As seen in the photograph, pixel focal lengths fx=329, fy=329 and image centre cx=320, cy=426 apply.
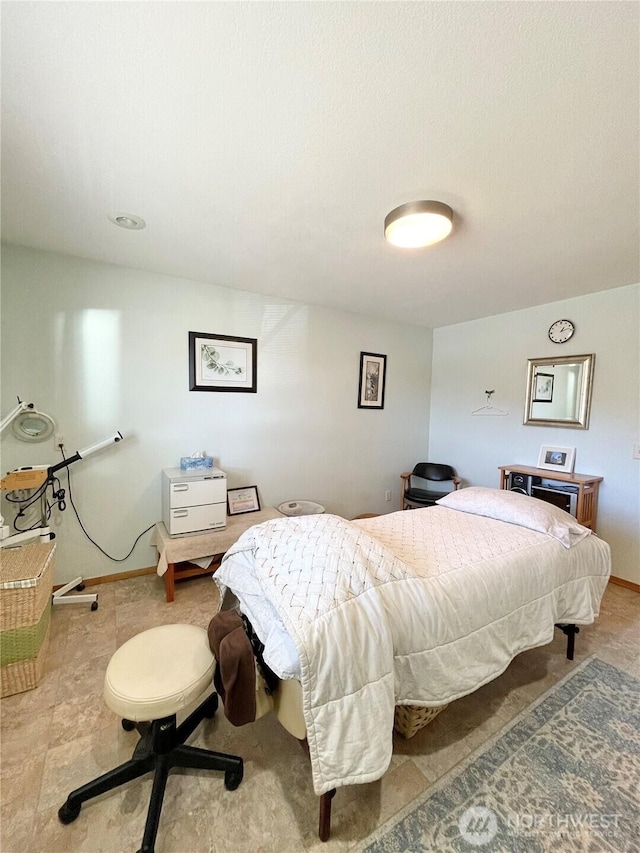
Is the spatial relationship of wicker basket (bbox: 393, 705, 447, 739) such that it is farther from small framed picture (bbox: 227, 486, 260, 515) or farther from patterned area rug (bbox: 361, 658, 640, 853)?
small framed picture (bbox: 227, 486, 260, 515)

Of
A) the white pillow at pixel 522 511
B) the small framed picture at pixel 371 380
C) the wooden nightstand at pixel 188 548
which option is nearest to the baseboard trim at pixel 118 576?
the wooden nightstand at pixel 188 548

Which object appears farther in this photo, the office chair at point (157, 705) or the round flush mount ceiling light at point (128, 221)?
the round flush mount ceiling light at point (128, 221)

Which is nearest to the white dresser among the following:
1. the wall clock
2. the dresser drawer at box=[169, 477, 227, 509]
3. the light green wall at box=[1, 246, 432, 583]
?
the dresser drawer at box=[169, 477, 227, 509]

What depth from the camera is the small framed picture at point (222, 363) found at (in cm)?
291

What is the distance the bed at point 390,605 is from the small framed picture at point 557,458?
4.70ft

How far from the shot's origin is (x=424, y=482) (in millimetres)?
4367

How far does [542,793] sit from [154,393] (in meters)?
3.18

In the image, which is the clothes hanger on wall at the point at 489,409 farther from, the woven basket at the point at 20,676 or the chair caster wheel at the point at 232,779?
the woven basket at the point at 20,676

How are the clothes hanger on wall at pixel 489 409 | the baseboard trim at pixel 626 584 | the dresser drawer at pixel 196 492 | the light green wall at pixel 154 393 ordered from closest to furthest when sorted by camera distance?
the light green wall at pixel 154 393
the dresser drawer at pixel 196 492
the baseboard trim at pixel 626 584
the clothes hanger on wall at pixel 489 409

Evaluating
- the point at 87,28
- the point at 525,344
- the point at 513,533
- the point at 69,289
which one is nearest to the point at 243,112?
the point at 87,28

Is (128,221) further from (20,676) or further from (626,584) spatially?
(626,584)

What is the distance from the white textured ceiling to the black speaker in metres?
1.91

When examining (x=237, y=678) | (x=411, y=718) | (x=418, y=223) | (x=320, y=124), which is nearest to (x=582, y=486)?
(x=411, y=718)

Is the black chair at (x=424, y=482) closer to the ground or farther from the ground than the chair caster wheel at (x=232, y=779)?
farther from the ground
